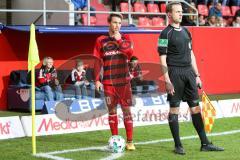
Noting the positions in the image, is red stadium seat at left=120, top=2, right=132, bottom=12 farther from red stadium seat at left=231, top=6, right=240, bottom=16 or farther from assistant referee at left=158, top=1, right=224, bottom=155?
assistant referee at left=158, top=1, right=224, bottom=155

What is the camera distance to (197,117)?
7969 millimetres

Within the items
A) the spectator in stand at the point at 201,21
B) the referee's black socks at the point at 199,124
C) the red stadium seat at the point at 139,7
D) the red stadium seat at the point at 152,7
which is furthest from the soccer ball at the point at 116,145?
the spectator in stand at the point at 201,21

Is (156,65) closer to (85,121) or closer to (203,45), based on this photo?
(203,45)

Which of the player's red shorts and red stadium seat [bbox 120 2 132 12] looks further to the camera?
red stadium seat [bbox 120 2 132 12]

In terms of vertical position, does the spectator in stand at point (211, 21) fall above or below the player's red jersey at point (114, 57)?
above

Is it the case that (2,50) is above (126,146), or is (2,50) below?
above

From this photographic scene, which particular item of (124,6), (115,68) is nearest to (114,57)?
(115,68)

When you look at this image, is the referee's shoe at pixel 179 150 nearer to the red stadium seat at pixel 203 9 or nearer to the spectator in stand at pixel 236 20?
the red stadium seat at pixel 203 9

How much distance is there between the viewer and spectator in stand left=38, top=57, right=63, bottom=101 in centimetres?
1298

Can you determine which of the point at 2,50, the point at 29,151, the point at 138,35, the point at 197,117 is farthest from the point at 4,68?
the point at 197,117

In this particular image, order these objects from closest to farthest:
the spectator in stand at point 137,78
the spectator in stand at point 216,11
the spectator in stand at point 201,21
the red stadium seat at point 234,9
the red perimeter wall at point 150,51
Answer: the red perimeter wall at point 150,51 → the spectator in stand at point 137,78 → the spectator in stand at point 201,21 → the spectator in stand at point 216,11 → the red stadium seat at point 234,9

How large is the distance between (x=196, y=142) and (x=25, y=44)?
6.39 meters

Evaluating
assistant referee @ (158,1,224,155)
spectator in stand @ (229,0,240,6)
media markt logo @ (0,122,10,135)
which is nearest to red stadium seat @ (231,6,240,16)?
spectator in stand @ (229,0,240,6)

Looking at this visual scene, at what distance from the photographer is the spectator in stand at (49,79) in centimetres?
1298
